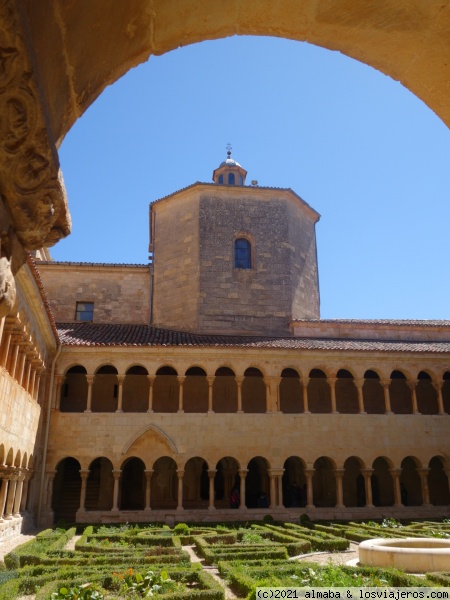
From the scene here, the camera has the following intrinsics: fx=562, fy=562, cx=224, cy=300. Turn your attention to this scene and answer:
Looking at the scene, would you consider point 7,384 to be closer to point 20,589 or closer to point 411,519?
point 20,589

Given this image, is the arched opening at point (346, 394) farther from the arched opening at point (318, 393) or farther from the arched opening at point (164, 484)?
the arched opening at point (164, 484)

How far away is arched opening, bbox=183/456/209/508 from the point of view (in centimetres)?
2123

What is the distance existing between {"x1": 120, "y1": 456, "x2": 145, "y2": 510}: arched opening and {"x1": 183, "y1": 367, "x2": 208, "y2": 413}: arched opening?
2.91m

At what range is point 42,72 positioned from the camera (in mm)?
2346

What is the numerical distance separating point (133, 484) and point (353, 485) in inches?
338

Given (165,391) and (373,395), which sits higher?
(373,395)

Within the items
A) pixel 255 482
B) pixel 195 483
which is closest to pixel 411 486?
pixel 255 482

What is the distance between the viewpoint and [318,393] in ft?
72.7

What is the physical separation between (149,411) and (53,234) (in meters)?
16.5

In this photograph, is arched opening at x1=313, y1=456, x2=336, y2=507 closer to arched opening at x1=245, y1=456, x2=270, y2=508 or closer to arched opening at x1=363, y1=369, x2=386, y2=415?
arched opening at x1=245, y1=456, x2=270, y2=508

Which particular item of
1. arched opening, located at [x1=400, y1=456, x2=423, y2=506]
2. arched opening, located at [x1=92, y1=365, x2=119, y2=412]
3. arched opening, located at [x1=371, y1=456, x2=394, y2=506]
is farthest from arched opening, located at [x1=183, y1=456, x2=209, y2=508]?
arched opening, located at [x1=400, y1=456, x2=423, y2=506]

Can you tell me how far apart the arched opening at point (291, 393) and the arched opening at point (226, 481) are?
294 cm

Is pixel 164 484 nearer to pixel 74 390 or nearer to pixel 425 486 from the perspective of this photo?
pixel 74 390

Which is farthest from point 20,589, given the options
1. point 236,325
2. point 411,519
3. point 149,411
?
point 236,325
